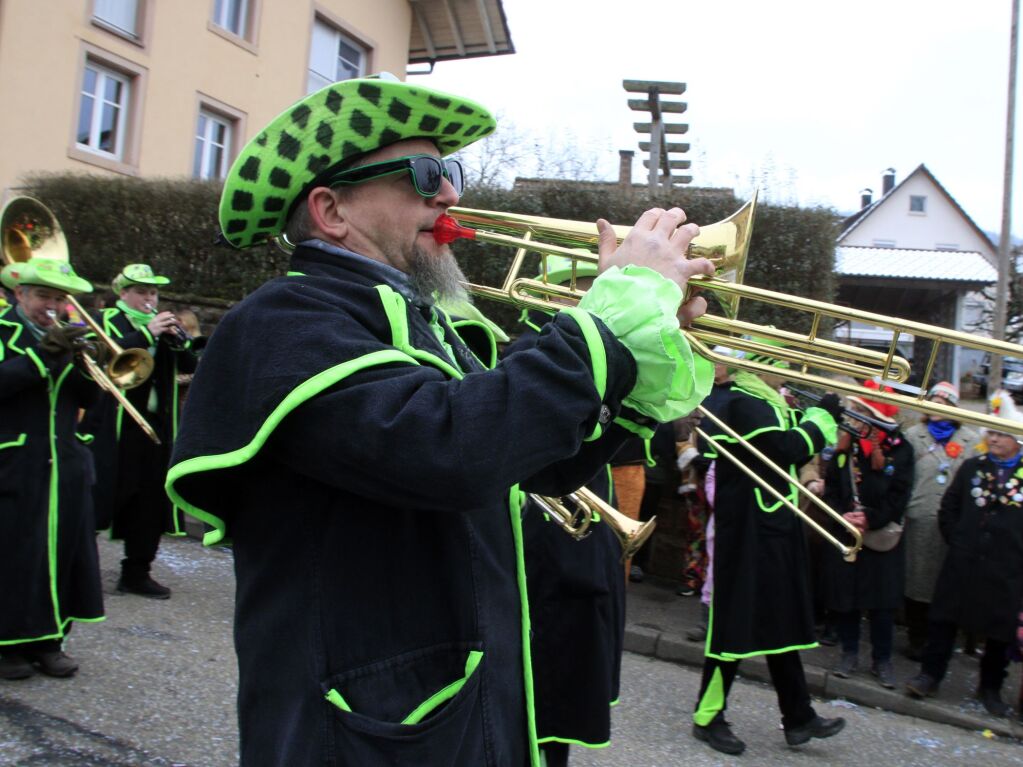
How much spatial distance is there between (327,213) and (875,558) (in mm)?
5284

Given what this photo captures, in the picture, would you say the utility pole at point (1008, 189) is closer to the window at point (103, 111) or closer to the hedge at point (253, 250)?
the hedge at point (253, 250)

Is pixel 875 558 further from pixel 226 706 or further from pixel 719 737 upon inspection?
pixel 226 706

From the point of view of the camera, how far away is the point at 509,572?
1.75m

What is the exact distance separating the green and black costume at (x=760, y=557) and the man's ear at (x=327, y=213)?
348cm

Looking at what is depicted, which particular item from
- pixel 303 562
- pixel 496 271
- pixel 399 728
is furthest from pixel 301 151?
pixel 496 271

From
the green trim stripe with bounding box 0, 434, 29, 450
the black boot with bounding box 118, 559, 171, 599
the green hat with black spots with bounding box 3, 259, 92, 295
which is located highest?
the green hat with black spots with bounding box 3, 259, 92, 295

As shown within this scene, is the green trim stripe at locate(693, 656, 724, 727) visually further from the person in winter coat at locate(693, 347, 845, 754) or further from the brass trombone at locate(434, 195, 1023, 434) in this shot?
the brass trombone at locate(434, 195, 1023, 434)

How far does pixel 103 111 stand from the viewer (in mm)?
14945

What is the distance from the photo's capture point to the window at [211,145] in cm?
1650

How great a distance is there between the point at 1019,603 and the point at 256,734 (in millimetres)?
5289

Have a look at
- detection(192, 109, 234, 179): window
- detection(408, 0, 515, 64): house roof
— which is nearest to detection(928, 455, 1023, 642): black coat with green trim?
detection(192, 109, 234, 179): window

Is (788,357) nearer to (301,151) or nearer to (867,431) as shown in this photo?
(301,151)

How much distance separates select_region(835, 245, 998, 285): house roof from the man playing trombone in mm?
15952

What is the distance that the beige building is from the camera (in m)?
13.5
